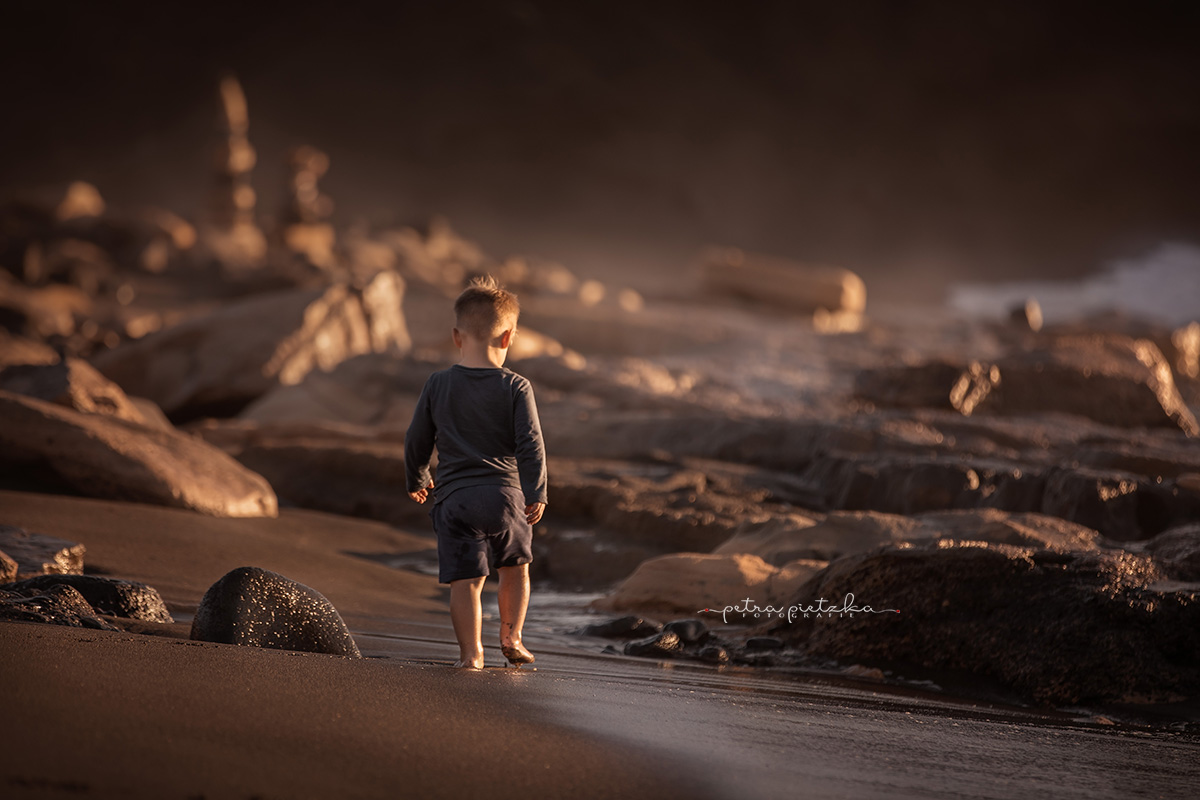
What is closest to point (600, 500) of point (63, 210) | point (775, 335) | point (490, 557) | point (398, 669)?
point (490, 557)

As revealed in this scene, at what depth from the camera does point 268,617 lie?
2.55m

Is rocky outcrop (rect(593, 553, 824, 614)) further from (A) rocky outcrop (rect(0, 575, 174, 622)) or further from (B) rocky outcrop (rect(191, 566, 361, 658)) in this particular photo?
(A) rocky outcrop (rect(0, 575, 174, 622))

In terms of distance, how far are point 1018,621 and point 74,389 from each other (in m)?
5.41

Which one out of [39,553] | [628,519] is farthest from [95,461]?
[628,519]

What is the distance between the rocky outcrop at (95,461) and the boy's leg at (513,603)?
9.30ft

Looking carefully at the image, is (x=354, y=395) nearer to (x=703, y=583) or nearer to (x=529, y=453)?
(x=703, y=583)

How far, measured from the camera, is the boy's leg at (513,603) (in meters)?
2.74

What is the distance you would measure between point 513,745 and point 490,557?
3.49 feet

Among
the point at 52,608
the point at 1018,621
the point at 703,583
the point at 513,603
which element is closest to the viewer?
the point at 52,608

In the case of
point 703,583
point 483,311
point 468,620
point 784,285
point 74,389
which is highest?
point 784,285

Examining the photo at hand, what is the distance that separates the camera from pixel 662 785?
1.52 meters

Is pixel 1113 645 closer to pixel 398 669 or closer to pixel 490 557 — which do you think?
pixel 490 557

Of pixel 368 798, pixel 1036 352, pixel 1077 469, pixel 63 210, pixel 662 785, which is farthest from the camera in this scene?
pixel 63 210

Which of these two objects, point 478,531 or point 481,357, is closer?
point 478,531
